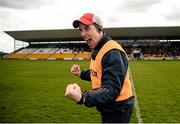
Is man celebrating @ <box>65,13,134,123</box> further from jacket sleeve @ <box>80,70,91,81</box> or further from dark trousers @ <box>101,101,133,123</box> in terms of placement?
jacket sleeve @ <box>80,70,91,81</box>

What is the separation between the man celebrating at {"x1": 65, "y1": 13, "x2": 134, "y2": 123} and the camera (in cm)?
304

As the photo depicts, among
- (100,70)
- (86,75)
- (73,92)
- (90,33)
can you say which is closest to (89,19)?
(90,33)

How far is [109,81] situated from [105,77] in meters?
0.07

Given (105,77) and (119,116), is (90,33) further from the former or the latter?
(119,116)

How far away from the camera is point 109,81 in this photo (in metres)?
3.10

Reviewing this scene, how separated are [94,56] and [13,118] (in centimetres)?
562

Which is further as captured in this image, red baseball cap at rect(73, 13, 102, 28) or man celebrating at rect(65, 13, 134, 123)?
red baseball cap at rect(73, 13, 102, 28)

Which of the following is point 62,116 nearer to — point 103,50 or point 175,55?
point 103,50

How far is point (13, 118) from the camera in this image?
8.62 m

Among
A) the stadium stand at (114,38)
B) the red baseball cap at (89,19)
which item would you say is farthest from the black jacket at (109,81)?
the stadium stand at (114,38)

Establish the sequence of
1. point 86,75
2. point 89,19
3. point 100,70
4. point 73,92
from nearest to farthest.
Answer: point 73,92 < point 89,19 < point 100,70 < point 86,75

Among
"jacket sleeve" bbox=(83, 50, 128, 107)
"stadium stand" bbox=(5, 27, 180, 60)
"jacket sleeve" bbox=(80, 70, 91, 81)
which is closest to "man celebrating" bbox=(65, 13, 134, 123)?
"jacket sleeve" bbox=(83, 50, 128, 107)

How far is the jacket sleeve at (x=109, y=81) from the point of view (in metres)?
3.04

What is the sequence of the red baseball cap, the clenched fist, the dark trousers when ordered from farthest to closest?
the dark trousers < the red baseball cap < the clenched fist
